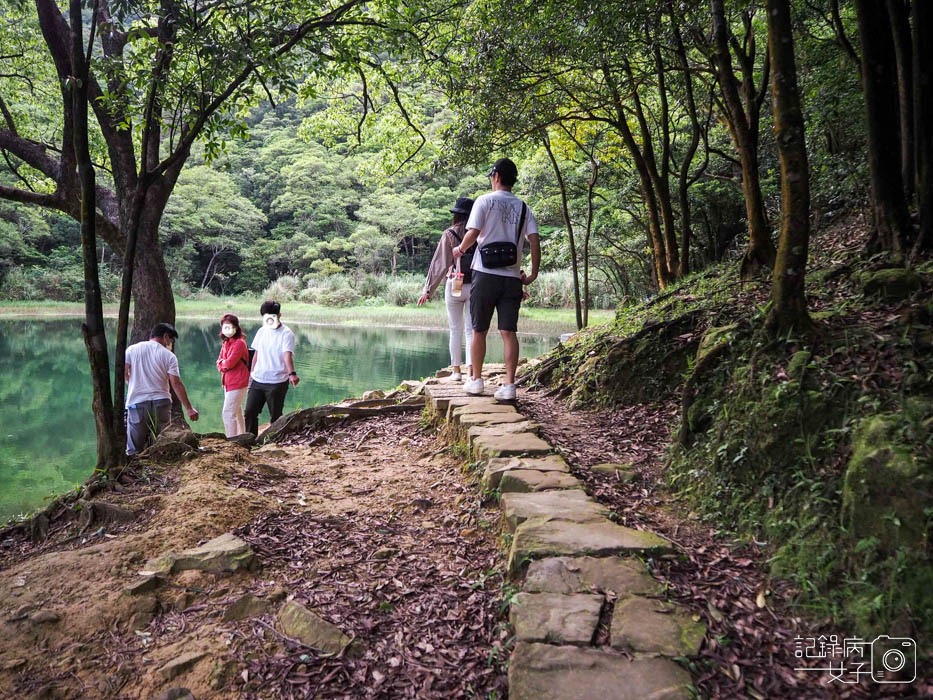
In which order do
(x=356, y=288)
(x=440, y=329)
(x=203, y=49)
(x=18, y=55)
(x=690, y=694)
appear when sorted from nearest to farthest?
1. (x=690, y=694)
2. (x=203, y=49)
3. (x=18, y=55)
4. (x=440, y=329)
5. (x=356, y=288)

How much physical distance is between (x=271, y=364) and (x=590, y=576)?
174 inches

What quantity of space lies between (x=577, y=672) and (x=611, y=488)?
4.69ft

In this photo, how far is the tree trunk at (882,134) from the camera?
3.36 meters

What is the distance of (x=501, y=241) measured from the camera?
158 inches

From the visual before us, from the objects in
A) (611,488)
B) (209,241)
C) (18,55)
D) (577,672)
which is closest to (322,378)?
(18,55)

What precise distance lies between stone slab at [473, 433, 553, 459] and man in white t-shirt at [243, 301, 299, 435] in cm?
280

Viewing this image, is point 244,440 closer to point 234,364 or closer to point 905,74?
point 234,364

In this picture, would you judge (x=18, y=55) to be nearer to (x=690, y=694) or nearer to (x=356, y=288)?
(x=690, y=694)

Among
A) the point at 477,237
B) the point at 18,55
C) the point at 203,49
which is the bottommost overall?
the point at 477,237

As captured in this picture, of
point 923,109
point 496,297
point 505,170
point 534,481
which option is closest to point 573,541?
point 534,481

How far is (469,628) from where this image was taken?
2.11 meters

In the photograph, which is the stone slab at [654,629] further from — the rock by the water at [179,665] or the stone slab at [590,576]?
the rock by the water at [179,665]

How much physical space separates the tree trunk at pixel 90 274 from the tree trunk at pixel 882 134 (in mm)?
4589

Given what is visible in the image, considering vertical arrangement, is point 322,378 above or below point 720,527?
below
